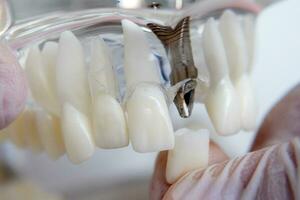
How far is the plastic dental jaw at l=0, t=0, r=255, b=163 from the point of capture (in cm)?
56

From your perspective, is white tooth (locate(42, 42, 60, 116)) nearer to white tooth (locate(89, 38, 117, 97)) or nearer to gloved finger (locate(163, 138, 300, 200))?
white tooth (locate(89, 38, 117, 97))

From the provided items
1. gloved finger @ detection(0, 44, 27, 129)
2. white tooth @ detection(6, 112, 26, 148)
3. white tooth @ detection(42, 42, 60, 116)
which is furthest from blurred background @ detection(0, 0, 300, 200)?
gloved finger @ detection(0, 44, 27, 129)

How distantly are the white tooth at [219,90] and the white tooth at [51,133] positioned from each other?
0.17 m

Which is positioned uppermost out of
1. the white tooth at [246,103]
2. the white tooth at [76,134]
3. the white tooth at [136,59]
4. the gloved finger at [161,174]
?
the white tooth at [136,59]

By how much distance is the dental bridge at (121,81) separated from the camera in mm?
562

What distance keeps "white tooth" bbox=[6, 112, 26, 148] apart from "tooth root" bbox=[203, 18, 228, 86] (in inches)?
9.1

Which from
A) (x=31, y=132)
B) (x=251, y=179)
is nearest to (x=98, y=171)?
(x=31, y=132)

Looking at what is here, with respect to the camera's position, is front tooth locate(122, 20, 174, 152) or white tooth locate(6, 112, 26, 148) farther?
white tooth locate(6, 112, 26, 148)

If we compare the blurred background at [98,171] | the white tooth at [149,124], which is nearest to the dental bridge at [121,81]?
the white tooth at [149,124]

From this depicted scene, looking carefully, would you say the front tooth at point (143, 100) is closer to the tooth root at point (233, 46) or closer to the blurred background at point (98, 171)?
the tooth root at point (233, 46)

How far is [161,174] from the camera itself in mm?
607

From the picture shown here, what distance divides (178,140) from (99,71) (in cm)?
11

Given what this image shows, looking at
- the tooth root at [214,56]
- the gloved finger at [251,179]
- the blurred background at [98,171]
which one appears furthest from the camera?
the blurred background at [98,171]

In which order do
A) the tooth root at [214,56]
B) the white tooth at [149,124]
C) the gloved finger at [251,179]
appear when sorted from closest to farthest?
the gloved finger at [251,179], the white tooth at [149,124], the tooth root at [214,56]
